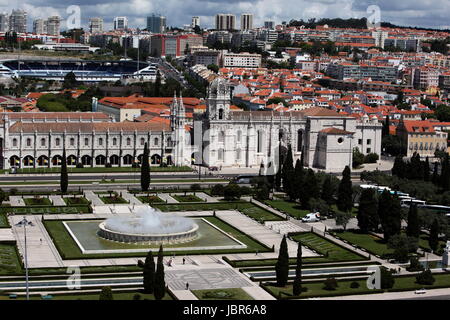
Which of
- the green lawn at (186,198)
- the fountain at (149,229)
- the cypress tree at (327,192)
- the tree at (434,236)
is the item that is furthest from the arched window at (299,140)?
the tree at (434,236)

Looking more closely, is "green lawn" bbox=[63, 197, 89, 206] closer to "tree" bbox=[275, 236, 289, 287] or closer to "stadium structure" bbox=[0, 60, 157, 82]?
"tree" bbox=[275, 236, 289, 287]

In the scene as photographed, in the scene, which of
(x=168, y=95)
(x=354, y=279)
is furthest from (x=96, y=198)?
(x=168, y=95)

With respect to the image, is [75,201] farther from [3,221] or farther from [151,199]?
[3,221]

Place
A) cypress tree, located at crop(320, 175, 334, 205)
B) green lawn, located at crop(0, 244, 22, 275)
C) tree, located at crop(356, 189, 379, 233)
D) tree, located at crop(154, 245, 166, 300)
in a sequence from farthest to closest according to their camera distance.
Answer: cypress tree, located at crop(320, 175, 334, 205), tree, located at crop(356, 189, 379, 233), green lawn, located at crop(0, 244, 22, 275), tree, located at crop(154, 245, 166, 300)

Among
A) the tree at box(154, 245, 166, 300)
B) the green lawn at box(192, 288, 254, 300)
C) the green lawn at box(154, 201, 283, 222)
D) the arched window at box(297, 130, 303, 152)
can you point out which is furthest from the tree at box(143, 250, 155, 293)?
the arched window at box(297, 130, 303, 152)

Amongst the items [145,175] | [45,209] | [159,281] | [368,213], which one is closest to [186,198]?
[145,175]

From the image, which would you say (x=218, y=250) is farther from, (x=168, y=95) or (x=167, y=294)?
(x=168, y=95)

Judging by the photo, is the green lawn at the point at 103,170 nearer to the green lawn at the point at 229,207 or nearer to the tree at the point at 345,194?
the green lawn at the point at 229,207
